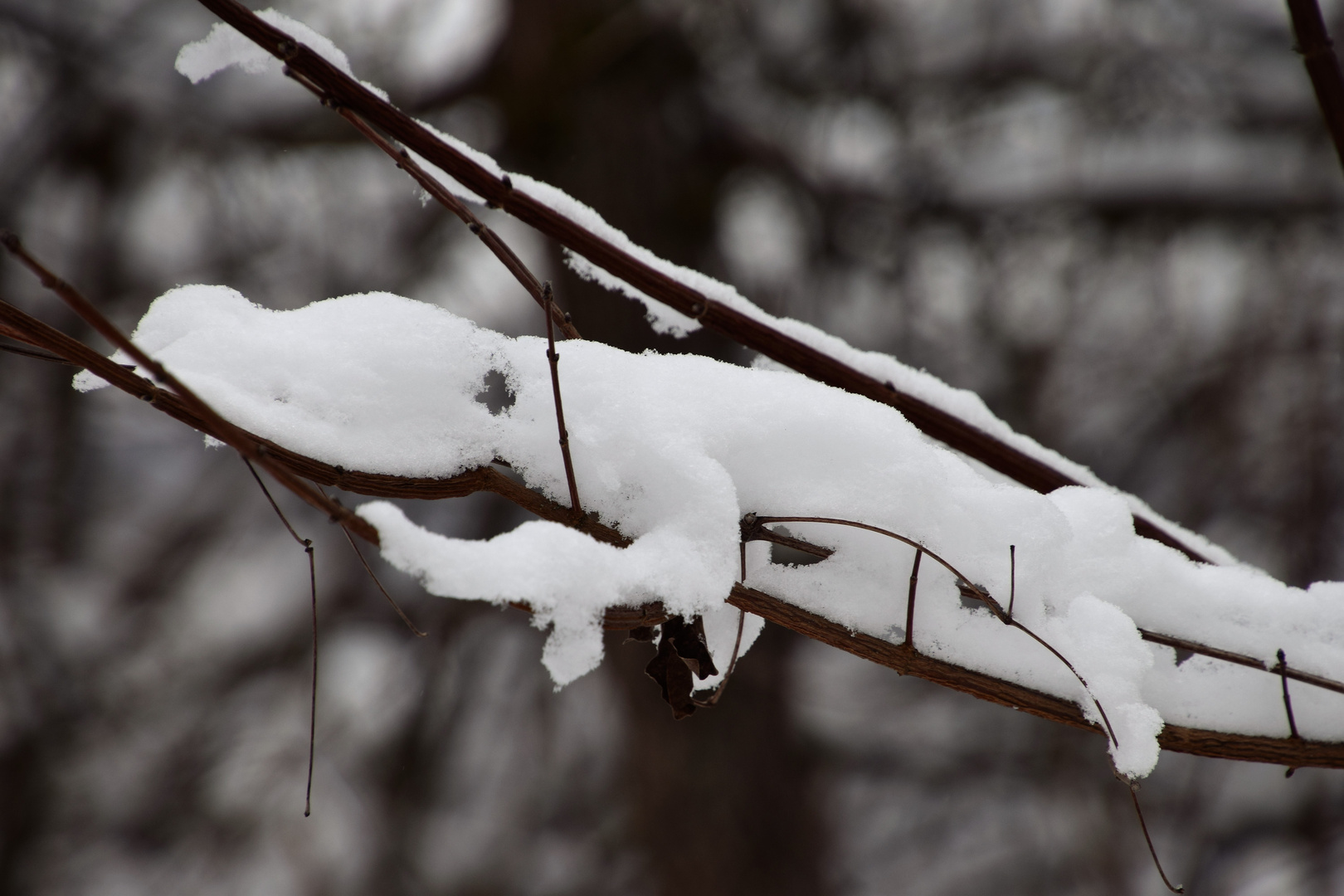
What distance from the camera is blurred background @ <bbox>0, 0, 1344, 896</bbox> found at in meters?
2.54

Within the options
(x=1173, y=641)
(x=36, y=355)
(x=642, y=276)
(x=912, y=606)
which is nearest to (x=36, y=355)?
(x=36, y=355)

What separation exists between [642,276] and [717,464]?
195 millimetres

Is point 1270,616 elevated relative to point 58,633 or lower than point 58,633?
lower

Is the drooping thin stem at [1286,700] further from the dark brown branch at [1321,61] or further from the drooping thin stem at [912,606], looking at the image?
the dark brown branch at [1321,61]

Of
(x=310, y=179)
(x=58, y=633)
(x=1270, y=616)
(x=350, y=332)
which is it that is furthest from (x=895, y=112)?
(x=58, y=633)

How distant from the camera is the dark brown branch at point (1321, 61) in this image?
0.68 m

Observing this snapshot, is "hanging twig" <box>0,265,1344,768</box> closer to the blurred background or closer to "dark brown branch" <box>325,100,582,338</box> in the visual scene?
"dark brown branch" <box>325,100,582,338</box>

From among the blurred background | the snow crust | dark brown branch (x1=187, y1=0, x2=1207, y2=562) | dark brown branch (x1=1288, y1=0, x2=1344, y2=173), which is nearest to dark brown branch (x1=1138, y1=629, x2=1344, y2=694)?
dark brown branch (x1=187, y1=0, x2=1207, y2=562)

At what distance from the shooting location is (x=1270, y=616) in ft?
2.31

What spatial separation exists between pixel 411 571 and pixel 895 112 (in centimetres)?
280

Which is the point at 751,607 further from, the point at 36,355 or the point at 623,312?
the point at 623,312

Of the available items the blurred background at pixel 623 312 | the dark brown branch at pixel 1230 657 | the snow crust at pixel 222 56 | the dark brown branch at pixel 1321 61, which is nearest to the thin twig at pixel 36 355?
the snow crust at pixel 222 56

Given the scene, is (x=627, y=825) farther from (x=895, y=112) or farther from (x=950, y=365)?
(x=895, y=112)

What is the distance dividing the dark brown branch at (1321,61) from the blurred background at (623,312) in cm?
178
